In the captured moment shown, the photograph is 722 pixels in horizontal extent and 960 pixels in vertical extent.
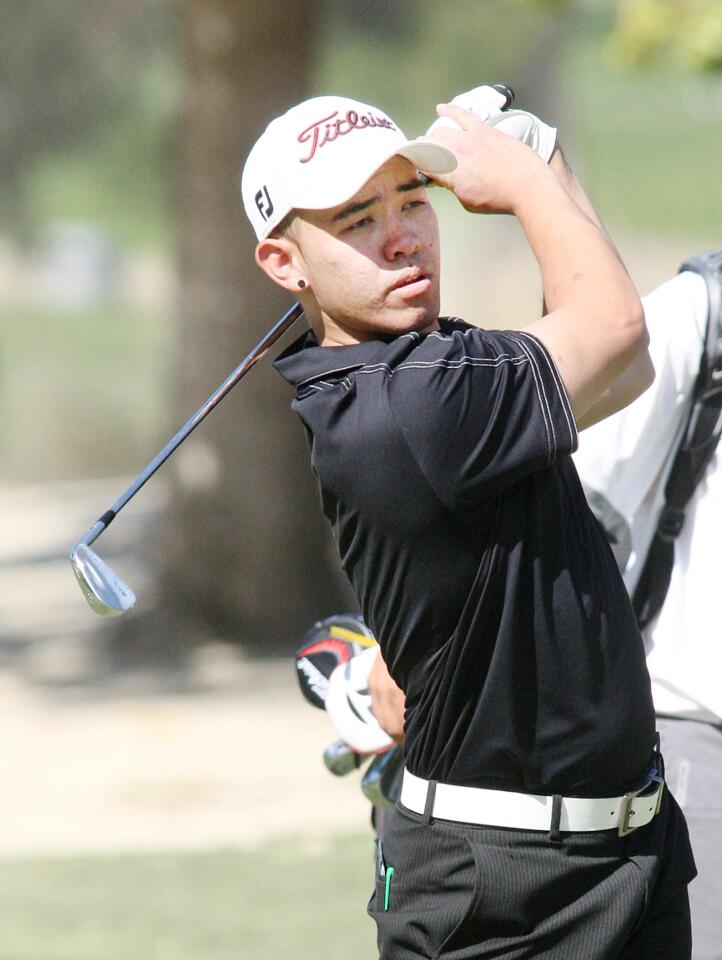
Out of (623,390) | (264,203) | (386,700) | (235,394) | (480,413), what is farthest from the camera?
(235,394)

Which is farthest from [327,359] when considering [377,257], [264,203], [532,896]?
[532,896]

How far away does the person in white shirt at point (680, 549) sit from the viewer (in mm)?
2721

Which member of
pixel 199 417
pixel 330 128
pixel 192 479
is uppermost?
pixel 330 128

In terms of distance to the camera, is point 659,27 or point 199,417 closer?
point 199,417

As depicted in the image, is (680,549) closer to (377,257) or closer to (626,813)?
(626,813)

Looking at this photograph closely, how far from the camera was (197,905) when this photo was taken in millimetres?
5285

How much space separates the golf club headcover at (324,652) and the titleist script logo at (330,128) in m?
1.14

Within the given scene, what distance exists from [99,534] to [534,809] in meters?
0.82

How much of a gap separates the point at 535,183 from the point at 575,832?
92cm

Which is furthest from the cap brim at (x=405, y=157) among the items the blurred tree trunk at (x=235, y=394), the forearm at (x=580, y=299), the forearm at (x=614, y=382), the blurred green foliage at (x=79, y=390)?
the blurred green foliage at (x=79, y=390)

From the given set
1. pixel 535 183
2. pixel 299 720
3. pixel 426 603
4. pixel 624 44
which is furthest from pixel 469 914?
pixel 624 44

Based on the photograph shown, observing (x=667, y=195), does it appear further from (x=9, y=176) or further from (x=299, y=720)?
(x=299, y=720)

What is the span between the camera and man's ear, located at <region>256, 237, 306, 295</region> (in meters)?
2.26

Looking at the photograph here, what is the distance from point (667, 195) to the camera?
70.2 ft
